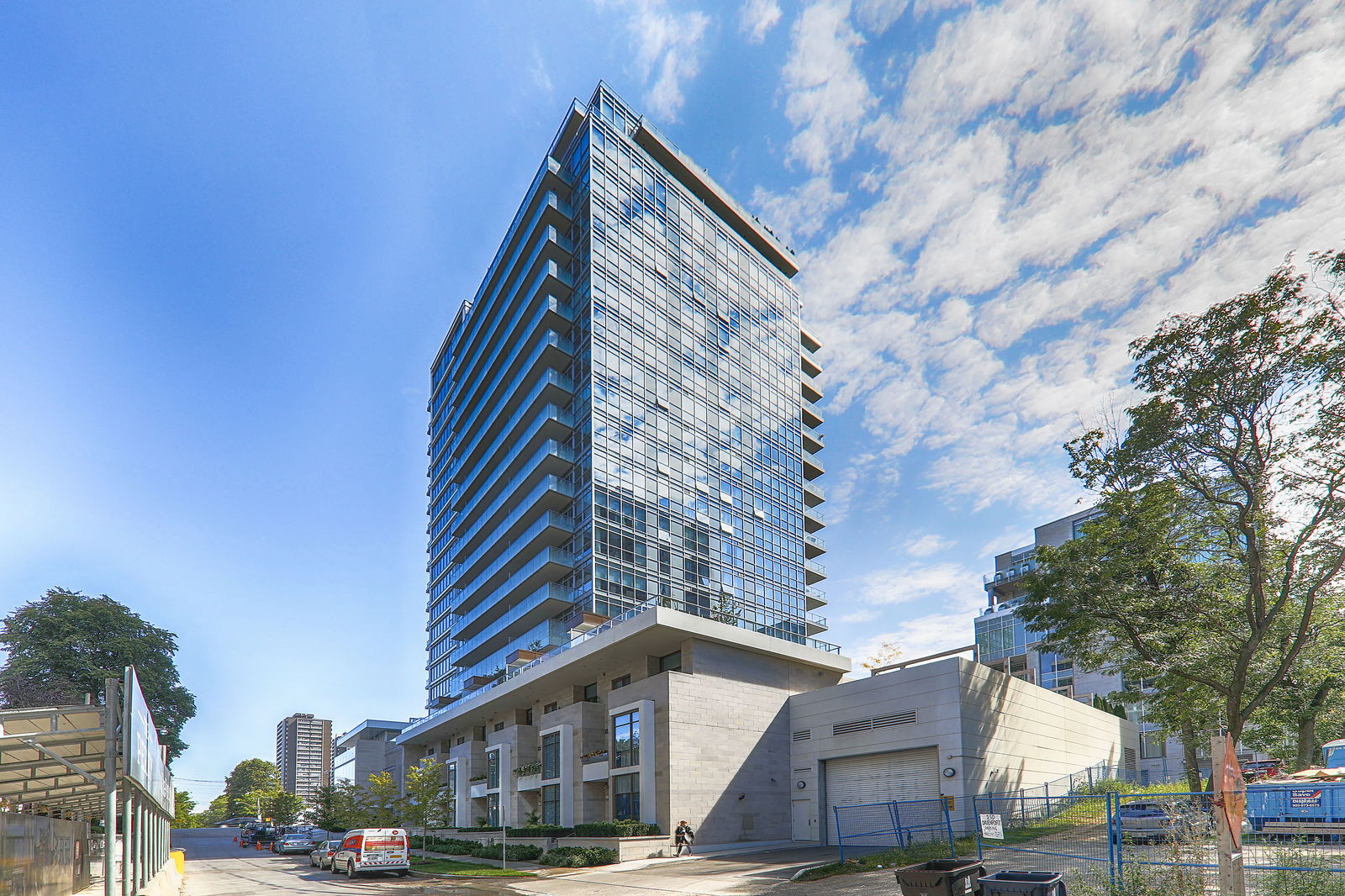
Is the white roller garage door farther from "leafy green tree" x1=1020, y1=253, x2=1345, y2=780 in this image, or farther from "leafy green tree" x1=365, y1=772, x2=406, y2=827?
"leafy green tree" x1=365, y1=772, x2=406, y2=827

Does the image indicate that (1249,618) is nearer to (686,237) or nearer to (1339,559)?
(1339,559)

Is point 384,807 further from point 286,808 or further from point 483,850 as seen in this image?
point 286,808

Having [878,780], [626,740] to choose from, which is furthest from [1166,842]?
[626,740]

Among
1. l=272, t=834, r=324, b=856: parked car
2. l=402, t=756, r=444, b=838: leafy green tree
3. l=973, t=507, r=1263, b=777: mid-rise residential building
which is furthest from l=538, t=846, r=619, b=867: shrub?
l=973, t=507, r=1263, b=777: mid-rise residential building

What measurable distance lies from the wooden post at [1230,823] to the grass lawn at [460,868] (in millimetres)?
24545

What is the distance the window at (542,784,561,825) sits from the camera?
45.8m

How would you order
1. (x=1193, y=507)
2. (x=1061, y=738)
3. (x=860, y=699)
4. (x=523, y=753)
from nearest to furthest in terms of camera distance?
(x=1193, y=507)
(x=860, y=699)
(x=1061, y=738)
(x=523, y=753)

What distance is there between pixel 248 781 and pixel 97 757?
197 m

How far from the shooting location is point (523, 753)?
51.2m

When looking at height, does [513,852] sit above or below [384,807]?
above

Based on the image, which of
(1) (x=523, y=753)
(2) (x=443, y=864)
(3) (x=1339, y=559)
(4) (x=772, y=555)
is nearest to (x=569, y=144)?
(4) (x=772, y=555)

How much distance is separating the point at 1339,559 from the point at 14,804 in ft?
139

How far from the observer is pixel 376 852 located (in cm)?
Result: 3247

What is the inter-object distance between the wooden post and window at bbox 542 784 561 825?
4028 centimetres
